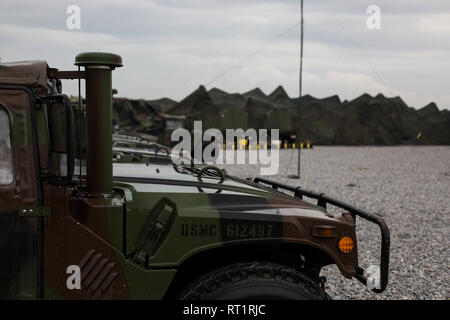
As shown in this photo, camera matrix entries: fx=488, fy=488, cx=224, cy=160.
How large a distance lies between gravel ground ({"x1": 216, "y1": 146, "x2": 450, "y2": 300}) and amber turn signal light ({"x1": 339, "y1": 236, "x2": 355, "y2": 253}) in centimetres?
228

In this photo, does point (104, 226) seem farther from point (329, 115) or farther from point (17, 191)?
point (329, 115)

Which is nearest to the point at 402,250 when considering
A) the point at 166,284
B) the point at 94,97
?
the point at 166,284

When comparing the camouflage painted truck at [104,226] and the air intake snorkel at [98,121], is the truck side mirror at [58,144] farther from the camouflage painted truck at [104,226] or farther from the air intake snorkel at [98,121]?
the air intake snorkel at [98,121]

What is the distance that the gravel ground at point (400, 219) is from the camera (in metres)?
5.33

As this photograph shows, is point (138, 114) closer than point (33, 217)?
No

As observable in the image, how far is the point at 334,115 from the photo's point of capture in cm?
4009

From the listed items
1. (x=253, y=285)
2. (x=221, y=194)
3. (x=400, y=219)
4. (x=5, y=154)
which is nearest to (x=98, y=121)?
(x=5, y=154)

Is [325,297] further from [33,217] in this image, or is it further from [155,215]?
[33,217]

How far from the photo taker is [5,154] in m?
2.53

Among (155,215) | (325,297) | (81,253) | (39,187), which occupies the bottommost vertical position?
(325,297)

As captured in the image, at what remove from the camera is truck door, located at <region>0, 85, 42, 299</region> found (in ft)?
8.23

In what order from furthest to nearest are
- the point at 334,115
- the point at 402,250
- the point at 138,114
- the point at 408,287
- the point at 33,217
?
the point at 334,115
the point at 138,114
the point at 402,250
the point at 408,287
the point at 33,217

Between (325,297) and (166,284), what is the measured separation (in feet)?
2.98

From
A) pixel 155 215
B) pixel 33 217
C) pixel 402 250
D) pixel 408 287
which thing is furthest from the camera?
pixel 402 250
